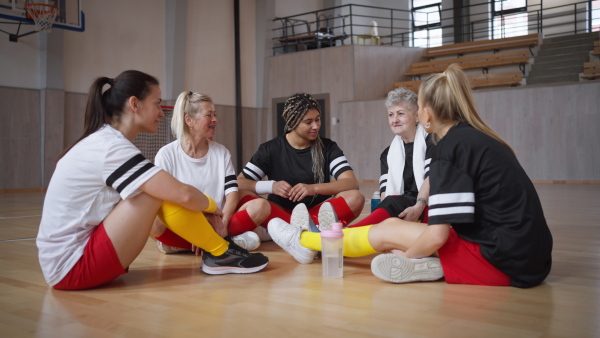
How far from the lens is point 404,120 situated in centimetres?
314

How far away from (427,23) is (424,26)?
0.34ft

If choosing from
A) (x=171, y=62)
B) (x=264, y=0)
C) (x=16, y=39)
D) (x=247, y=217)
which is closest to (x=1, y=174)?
(x=16, y=39)

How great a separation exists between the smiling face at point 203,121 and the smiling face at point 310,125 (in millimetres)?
506

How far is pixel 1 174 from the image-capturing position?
888 cm

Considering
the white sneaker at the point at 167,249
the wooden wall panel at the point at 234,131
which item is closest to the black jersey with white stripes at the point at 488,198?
the white sneaker at the point at 167,249

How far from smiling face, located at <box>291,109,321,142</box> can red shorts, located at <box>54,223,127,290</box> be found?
4.76 ft

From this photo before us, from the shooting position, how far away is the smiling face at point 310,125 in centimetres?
327

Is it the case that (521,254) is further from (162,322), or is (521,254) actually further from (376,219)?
(162,322)

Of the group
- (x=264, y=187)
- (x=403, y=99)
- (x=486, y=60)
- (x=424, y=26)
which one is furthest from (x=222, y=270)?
(x=424, y=26)

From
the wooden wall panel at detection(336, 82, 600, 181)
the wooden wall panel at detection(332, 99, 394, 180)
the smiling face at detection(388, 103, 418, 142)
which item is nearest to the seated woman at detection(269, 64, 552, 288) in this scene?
the smiling face at detection(388, 103, 418, 142)

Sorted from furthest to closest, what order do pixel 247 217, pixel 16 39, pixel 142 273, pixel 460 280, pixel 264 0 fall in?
1. pixel 264 0
2. pixel 16 39
3. pixel 247 217
4. pixel 142 273
5. pixel 460 280

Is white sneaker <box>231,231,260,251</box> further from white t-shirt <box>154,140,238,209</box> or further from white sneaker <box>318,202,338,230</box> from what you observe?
white sneaker <box>318,202,338,230</box>

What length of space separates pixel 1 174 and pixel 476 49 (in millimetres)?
9012

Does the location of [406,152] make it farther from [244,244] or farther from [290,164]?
[244,244]
